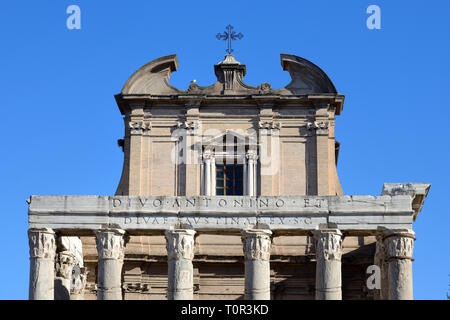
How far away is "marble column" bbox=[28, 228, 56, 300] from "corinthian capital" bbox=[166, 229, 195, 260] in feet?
13.6

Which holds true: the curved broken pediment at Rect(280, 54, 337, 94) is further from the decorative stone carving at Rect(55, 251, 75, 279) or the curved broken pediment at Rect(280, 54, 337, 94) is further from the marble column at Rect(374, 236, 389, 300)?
the decorative stone carving at Rect(55, 251, 75, 279)

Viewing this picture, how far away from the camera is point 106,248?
141ft

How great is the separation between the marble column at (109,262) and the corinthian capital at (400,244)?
9406 millimetres

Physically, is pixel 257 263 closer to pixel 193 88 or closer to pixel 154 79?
pixel 193 88

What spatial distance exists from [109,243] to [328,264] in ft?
25.3

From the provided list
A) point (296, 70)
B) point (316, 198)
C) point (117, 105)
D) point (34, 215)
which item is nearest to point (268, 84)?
point (296, 70)

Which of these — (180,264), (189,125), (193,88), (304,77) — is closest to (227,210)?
(180,264)

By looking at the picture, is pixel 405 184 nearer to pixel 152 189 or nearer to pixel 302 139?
pixel 302 139

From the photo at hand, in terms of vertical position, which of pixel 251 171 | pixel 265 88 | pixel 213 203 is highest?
pixel 265 88

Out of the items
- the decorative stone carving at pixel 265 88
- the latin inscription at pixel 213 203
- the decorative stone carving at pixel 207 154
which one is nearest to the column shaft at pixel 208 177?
the decorative stone carving at pixel 207 154

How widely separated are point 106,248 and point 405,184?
1161cm

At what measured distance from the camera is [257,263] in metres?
42.9

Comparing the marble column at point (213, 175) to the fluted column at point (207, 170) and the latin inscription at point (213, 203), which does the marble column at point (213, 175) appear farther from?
the latin inscription at point (213, 203)
